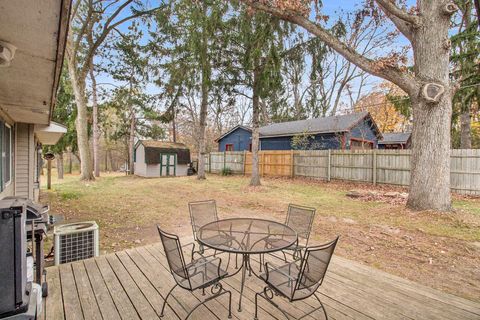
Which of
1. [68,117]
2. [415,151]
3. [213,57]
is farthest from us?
[68,117]

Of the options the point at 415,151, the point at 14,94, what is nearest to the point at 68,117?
the point at 14,94

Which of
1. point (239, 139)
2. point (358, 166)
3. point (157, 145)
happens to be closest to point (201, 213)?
point (358, 166)

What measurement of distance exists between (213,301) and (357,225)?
4.23 metres

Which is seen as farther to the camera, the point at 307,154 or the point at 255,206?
the point at 307,154

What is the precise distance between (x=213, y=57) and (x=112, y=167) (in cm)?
2248

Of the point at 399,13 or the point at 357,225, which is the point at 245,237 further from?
the point at 399,13

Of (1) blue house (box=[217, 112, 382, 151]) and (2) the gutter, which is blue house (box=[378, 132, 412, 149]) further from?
(2) the gutter

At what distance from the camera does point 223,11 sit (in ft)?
34.6

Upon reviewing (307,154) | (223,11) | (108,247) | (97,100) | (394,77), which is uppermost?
(223,11)

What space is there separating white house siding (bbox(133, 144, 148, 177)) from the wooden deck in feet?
49.1

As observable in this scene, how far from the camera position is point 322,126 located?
660 inches

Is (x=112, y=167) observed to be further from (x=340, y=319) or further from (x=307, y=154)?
(x=340, y=319)

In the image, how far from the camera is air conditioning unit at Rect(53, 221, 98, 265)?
127 inches

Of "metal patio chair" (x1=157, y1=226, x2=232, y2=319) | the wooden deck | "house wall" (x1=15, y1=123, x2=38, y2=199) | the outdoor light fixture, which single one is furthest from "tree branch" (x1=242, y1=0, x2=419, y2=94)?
"house wall" (x1=15, y1=123, x2=38, y2=199)
